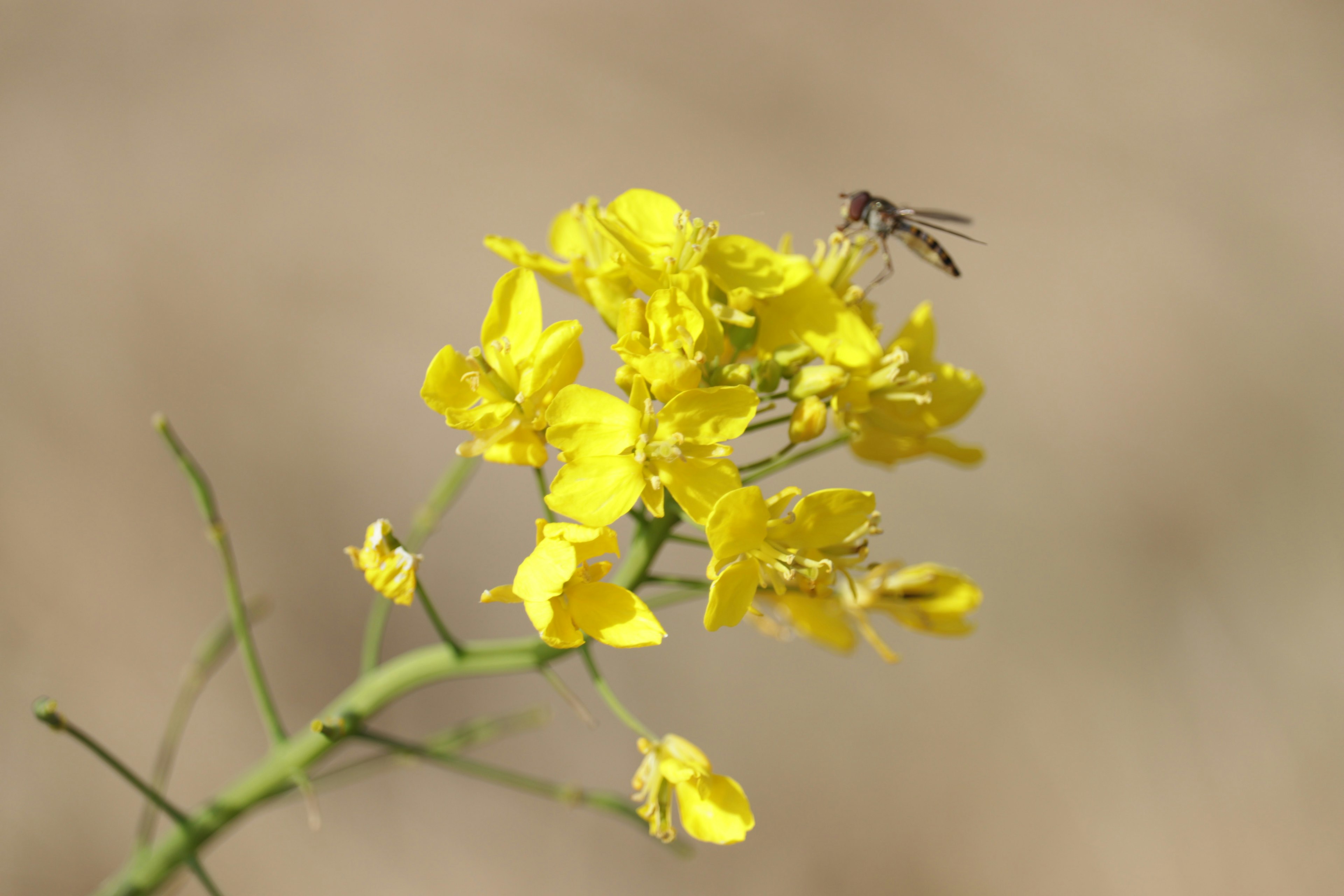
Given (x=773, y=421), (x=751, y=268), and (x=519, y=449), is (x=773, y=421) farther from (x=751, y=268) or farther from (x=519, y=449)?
(x=519, y=449)

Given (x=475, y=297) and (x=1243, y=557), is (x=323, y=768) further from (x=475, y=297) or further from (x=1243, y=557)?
(x=1243, y=557)

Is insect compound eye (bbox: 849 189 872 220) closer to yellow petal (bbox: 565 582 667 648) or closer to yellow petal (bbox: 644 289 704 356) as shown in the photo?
yellow petal (bbox: 644 289 704 356)

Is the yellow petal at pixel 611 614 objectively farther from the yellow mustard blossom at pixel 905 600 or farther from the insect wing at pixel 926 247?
the insect wing at pixel 926 247

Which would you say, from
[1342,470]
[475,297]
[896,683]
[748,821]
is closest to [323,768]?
[475,297]

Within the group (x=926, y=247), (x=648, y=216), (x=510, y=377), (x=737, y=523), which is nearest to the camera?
(x=737, y=523)

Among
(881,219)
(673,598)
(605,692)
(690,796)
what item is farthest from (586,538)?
(881,219)
